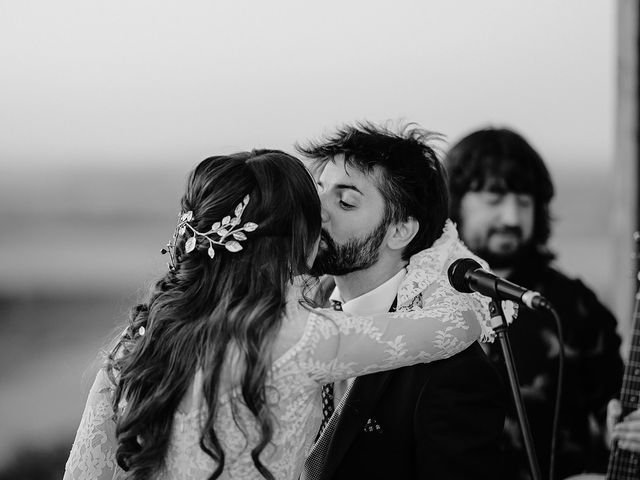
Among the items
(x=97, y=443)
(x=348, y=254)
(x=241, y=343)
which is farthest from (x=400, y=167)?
(x=97, y=443)

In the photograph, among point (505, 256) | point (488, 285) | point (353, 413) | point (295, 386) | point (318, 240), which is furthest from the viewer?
point (505, 256)

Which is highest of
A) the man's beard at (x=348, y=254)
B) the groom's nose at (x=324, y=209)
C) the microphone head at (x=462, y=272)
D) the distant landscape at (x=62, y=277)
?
the groom's nose at (x=324, y=209)

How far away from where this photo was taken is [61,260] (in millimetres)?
3736

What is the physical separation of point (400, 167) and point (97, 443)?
1094 mm

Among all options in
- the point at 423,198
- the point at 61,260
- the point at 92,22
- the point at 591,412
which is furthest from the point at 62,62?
the point at 591,412

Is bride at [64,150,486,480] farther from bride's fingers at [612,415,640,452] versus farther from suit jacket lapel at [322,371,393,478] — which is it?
bride's fingers at [612,415,640,452]

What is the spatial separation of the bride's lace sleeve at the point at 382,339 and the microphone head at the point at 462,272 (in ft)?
0.54

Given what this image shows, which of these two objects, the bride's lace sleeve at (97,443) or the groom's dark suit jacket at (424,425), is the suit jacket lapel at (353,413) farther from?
the bride's lace sleeve at (97,443)

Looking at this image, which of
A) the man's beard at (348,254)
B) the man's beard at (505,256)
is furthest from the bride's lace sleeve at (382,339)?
the man's beard at (505,256)

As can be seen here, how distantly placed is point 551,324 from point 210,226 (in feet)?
5.95

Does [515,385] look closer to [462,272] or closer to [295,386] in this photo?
[462,272]

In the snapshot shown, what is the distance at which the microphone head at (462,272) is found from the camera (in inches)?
69.7

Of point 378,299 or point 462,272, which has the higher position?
point 462,272

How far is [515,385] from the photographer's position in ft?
5.56
